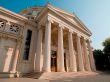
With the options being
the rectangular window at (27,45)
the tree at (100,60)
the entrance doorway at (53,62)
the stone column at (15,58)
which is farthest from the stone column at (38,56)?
the tree at (100,60)

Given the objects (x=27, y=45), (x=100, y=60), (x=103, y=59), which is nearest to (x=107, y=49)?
(x=103, y=59)

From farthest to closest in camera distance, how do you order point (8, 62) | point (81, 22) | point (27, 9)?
1. point (27, 9)
2. point (81, 22)
3. point (8, 62)

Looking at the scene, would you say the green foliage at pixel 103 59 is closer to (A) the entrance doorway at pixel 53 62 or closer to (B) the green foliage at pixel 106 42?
(B) the green foliage at pixel 106 42

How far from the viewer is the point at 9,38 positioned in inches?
565

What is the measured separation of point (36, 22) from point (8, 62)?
775 centimetres

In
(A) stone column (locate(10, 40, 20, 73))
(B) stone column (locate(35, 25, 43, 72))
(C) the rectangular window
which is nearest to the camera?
(A) stone column (locate(10, 40, 20, 73))

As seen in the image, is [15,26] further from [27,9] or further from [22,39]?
[27,9]

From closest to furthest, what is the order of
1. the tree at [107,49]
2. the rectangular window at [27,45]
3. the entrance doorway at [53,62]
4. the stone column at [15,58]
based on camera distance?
the stone column at [15,58] < the rectangular window at [27,45] < the entrance doorway at [53,62] < the tree at [107,49]

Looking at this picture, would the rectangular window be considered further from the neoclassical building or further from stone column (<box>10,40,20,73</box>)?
stone column (<box>10,40,20,73</box>)

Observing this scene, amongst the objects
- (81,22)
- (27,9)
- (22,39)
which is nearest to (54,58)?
(22,39)

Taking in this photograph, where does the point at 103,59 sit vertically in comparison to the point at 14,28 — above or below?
below

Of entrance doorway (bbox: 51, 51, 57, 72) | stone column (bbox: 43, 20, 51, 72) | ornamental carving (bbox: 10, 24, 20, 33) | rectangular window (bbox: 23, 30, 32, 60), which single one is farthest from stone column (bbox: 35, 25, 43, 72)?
entrance doorway (bbox: 51, 51, 57, 72)

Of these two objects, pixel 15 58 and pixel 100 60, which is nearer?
pixel 15 58

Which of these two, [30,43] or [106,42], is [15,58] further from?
[106,42]
